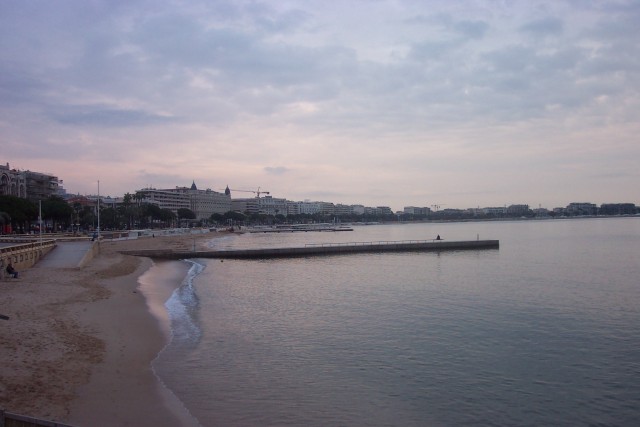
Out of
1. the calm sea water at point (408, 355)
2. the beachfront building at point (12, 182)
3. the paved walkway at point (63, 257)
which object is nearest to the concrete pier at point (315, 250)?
the paved walkway at point (63, 257)

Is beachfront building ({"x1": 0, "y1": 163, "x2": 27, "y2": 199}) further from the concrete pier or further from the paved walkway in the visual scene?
the paved walkway

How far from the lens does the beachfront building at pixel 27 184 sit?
8928 centimetres

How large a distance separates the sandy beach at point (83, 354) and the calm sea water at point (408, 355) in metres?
0.67

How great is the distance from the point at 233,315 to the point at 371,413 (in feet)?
35.0

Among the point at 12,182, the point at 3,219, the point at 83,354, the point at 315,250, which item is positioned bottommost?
the point at 315,250

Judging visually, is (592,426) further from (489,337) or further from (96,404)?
(96,404)

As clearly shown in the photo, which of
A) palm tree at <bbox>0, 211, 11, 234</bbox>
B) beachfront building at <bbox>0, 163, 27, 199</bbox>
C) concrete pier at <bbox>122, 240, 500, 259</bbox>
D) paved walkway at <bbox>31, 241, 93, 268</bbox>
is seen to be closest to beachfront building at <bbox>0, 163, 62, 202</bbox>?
beachfront building at <bbox>0, 163, 27, 199</bbox>

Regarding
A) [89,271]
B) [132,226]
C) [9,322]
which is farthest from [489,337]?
[132,226]

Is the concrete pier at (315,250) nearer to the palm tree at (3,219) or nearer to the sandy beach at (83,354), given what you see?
the palm tree at (3,219)

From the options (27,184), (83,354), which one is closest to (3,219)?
(83,354)

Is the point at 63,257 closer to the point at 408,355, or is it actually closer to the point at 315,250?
the point at 408,355

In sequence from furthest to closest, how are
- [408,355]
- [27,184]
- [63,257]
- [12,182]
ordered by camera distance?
[27,184] < [12,182] < [63,257] < [408,355]

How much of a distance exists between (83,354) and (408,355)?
817 cm

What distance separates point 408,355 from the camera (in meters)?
13.6
